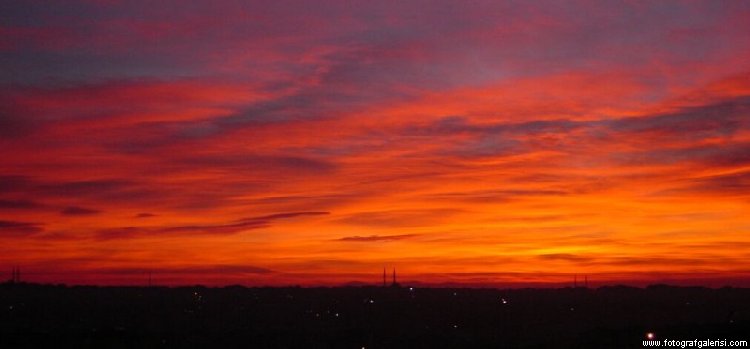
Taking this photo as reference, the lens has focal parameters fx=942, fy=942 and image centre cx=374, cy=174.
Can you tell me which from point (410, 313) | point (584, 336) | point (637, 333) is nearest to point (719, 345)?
point (637, 333)

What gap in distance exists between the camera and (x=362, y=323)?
142125 mm

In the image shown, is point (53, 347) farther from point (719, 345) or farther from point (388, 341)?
point (719, 345)

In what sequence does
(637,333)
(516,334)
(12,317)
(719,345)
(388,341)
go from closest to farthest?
(719,345) < (637,333) < (388,341) < (516,334) < (12,317)

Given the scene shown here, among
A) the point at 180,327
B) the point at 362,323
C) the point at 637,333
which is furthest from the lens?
the point at 362,323

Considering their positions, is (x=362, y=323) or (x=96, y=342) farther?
(x=362, y=323)

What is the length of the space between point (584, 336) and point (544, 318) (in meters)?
69.3

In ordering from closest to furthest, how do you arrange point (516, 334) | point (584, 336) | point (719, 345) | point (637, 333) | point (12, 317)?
1. point (719, 345)
2. point (637, 333)
3. point (584, 336)
4. point (516, 334)
5. point (12, 317)

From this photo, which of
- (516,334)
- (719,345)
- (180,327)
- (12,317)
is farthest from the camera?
(12,317)

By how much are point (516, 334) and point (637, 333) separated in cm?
3341

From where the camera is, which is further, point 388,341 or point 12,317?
point 12,317

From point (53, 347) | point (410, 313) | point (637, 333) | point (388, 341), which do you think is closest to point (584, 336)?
point (637, 333)

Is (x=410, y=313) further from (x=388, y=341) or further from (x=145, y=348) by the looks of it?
(x=145, y=348)

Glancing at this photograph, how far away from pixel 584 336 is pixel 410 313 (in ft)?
286

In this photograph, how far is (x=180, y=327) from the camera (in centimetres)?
13212
